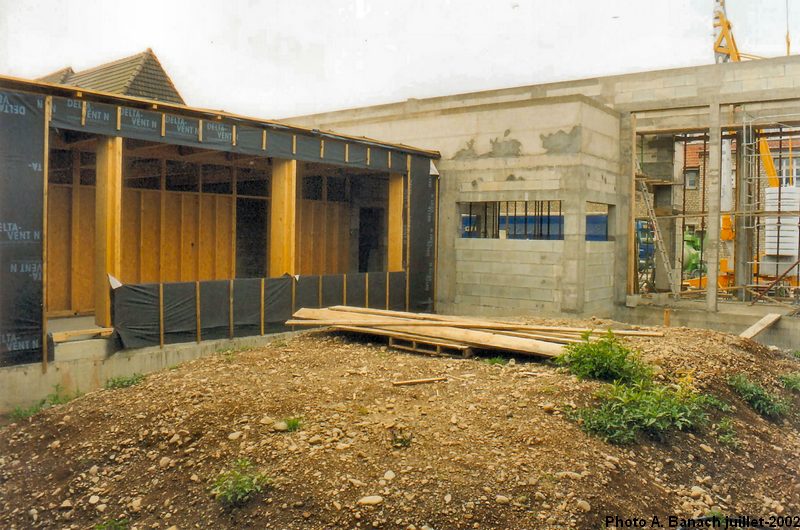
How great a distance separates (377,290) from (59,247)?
7.36 meters

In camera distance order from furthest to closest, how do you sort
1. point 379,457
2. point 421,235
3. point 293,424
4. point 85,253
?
point 421,235 < point 85,253 < point 293,424 < point 379,457

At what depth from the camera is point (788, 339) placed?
1680cm

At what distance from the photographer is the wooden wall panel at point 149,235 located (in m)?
15.7

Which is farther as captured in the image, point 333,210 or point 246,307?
point 333,210

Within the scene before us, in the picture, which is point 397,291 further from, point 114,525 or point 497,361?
point 114,525

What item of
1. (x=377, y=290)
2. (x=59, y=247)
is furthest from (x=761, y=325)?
(x=59, y=247)

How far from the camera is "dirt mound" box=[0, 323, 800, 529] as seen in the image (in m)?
6.03

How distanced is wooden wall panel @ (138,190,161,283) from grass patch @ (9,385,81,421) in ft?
18.7

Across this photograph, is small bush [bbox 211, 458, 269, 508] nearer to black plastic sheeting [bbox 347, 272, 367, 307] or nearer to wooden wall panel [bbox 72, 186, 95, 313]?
black plastic sheeting [bbox 347, 272, 367, 307]

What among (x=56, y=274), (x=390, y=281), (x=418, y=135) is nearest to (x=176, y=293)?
(x=56, y=274)

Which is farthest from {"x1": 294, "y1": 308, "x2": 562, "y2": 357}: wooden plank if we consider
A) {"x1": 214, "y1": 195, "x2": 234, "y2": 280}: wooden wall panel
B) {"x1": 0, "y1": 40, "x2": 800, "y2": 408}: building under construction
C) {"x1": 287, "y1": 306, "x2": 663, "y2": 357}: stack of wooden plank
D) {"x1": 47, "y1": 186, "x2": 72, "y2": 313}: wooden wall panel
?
{"x1": 47, "y1": 186, "x2": 72, "y2": 313}: wooden wall panel

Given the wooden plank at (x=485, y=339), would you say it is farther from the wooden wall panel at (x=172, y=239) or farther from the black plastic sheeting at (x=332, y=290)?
the wooden wall panel at (x=172, y=239)

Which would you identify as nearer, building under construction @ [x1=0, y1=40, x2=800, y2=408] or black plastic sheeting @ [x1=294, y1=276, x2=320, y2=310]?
building under construction @ [x1=0, y1=40, x2=800, y2=408]

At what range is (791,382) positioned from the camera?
1022 centimetres
